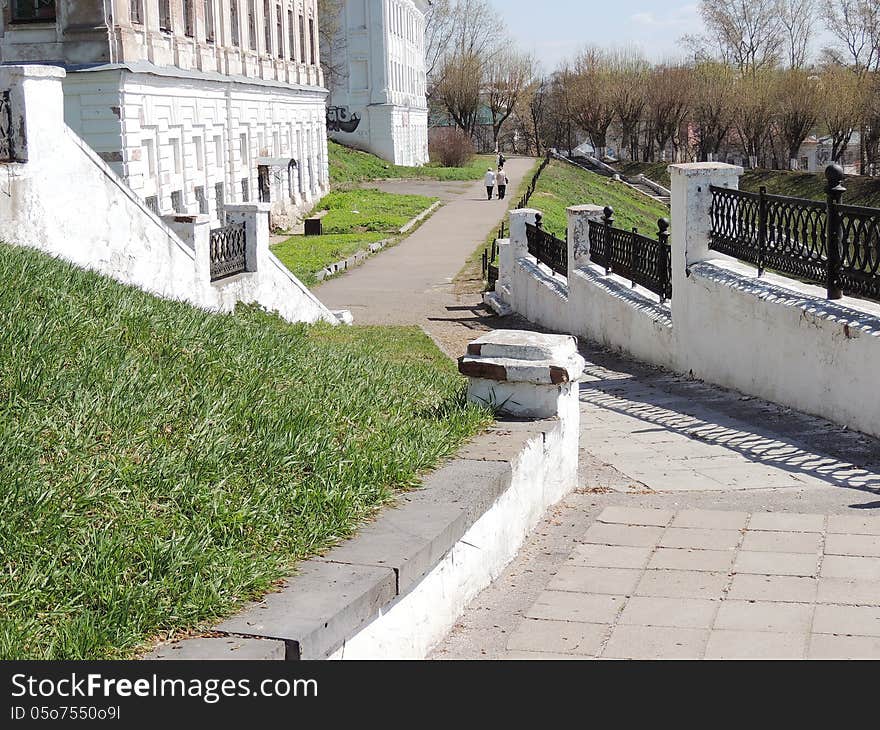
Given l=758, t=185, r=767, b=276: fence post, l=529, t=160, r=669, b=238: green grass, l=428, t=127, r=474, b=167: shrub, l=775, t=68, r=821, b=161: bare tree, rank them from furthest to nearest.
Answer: l=428, t=127, r=474, b=167: shrub → l=775, t=68, r=821, b=161: bare tree → l=529, t=160, r=669, b=238: green grass → l=758, t=185, r=767, b=276: fence post

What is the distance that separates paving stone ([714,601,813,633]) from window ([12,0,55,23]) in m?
22.6

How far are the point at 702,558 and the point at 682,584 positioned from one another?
14.7 inches

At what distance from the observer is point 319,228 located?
3481 cm

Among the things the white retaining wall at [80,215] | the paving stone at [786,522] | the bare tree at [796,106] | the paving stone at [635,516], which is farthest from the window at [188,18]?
the bare tree at [796,106]

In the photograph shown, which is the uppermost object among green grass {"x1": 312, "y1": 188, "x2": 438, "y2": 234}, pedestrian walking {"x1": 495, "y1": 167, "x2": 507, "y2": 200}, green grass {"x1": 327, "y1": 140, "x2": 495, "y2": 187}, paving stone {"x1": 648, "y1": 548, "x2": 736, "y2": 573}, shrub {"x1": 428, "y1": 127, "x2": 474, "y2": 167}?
shrub {"x1": 428, "y1": 127, "x2": 474, "y2": 167}

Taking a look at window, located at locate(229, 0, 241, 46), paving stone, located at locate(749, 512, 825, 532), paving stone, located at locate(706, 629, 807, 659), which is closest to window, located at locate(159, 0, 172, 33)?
window, located at locate(229, 0, 241, 46)

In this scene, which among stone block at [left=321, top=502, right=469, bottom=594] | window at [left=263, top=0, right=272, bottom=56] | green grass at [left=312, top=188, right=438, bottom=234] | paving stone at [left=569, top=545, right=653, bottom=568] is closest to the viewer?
stone block at [left=321, top=502, right=469, bottom=594]

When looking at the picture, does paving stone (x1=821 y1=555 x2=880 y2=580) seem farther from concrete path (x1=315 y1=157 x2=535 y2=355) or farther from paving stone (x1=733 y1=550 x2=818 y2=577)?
concrete path (x1=315 y1=157 x2=535 y2=355)

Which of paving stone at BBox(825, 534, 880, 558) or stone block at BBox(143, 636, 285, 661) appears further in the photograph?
paving stone at BBox(825, 534, 880, 558)

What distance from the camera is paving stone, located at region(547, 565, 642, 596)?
15.8 feet

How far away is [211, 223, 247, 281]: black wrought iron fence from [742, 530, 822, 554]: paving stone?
10.3 metres

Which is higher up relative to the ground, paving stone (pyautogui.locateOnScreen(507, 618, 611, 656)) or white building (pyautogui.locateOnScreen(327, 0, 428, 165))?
white building (pyautogui.locateOnScreen(327, 0, 428, 165))

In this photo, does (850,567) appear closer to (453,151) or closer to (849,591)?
(849,591)

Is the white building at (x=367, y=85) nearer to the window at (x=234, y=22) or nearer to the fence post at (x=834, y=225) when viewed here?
the window at (x=234, y=22)
